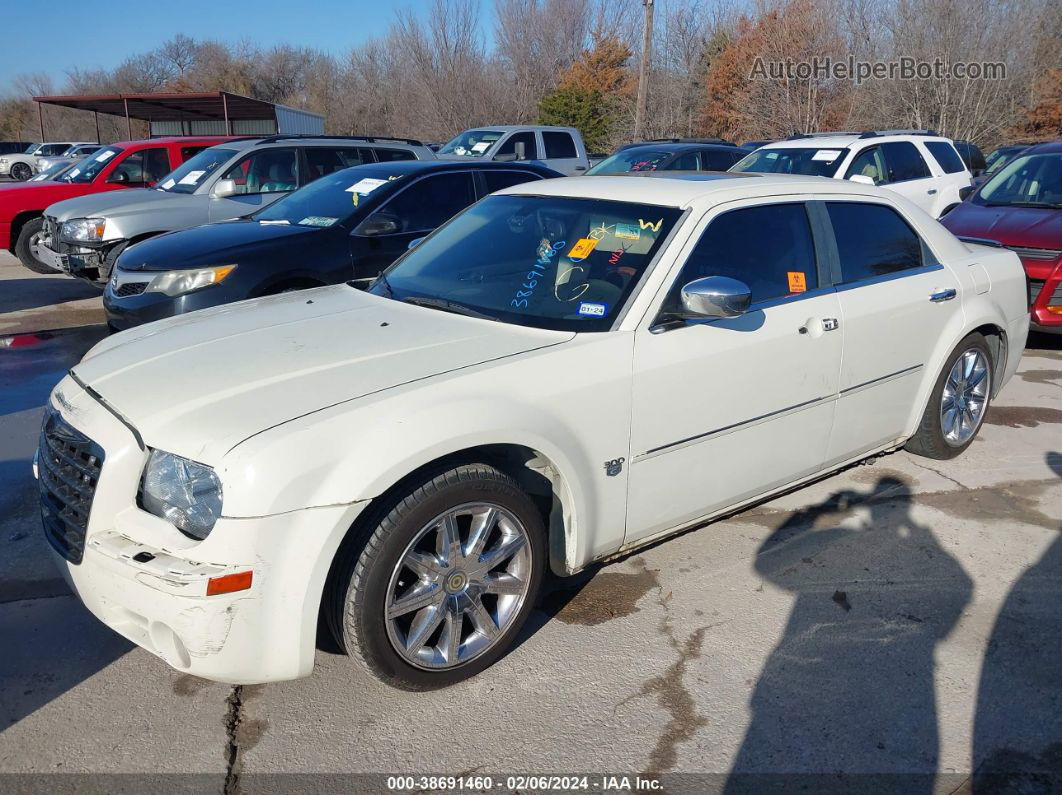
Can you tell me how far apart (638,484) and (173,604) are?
1.71 m

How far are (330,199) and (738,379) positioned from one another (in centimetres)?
473

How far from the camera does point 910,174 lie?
11.8 metres

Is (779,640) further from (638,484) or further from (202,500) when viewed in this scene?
(202,500)

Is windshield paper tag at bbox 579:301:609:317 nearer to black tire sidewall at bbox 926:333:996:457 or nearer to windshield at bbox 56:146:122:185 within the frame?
black tire sidewall at bbox 926:333:996:457

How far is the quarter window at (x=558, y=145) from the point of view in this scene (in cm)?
1540

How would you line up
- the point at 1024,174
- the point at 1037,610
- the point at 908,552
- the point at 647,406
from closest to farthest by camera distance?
1. the point at 647,406
2. the point at 1037,610
3. the point at 908,552
4. the point at 1024,174

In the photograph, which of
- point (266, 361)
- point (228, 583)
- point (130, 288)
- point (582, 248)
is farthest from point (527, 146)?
point (228, 583)

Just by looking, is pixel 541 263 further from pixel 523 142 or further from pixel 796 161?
pixel 523 142

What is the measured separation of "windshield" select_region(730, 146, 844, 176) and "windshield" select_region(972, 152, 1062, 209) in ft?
7.23

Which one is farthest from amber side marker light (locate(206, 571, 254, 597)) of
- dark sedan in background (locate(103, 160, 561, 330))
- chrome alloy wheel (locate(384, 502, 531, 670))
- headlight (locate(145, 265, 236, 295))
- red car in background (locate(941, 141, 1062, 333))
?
red car in background (locate(941, 141, 1062, 333))

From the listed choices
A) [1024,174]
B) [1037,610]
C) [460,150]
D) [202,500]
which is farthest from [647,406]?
[460,150]

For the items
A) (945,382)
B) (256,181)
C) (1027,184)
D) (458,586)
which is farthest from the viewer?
(256,181)

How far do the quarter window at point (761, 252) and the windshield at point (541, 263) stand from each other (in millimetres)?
196

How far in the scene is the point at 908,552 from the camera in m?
4.21
